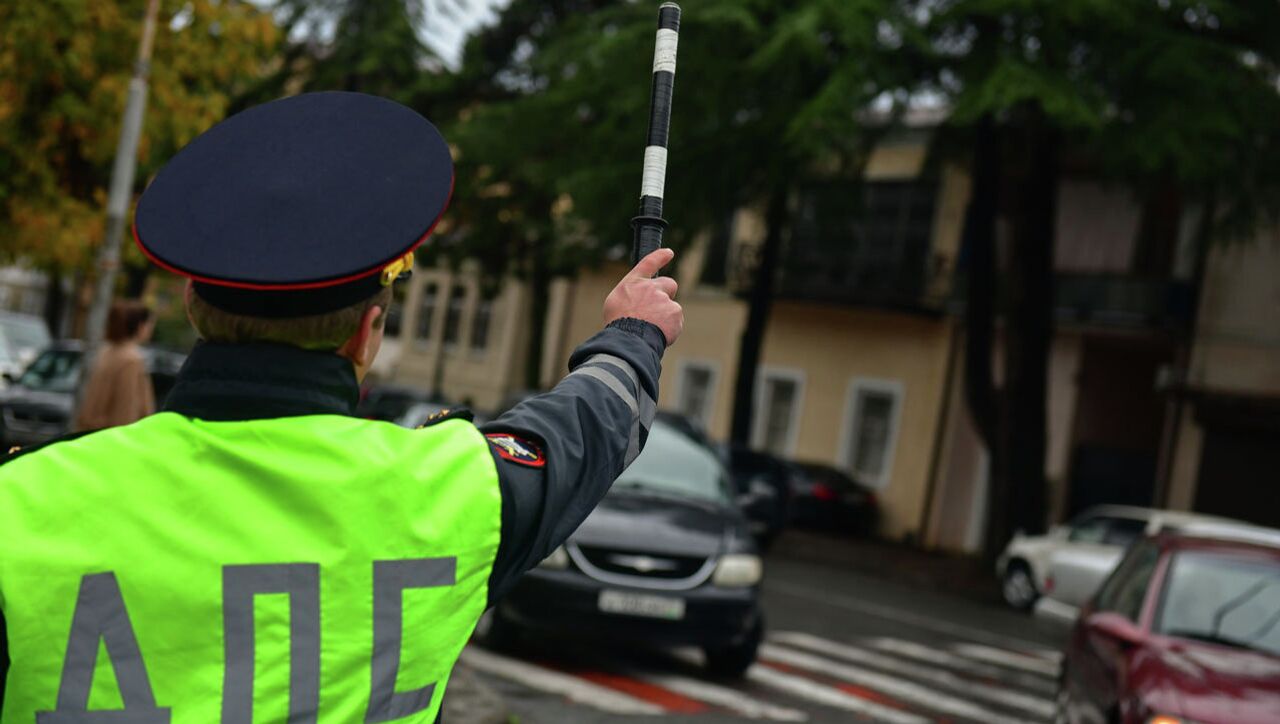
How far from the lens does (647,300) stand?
2232 millimetres

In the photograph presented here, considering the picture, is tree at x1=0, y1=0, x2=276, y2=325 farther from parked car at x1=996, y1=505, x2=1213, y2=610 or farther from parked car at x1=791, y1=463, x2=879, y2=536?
parked car at x1=791, y1=463, x2=879, y2=536

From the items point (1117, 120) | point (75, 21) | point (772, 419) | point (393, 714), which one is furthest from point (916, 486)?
point (393, 714)

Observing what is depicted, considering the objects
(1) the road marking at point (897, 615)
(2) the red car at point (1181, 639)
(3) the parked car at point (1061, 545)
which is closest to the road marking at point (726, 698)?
(2) the red car at point (1181, 639)

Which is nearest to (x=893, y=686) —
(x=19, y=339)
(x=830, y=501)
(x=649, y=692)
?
(x=649, y=692)

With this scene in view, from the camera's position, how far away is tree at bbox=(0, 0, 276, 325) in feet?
38.4

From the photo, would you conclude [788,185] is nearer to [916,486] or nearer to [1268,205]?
[1268,205]

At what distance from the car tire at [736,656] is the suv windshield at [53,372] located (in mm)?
10266

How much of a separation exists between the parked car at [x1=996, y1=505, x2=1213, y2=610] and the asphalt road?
213cm

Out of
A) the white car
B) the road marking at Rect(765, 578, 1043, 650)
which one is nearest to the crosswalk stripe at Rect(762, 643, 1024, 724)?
the road marking at Rect(765, 578, 1043, 650)

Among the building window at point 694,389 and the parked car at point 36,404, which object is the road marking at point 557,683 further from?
the building window at point 694,389

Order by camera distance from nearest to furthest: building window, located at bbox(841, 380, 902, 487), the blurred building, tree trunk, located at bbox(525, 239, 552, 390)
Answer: the blurred building → tree trunk, located at bbox(525, 239, 552, 390) → building window, located at bbox(841, 380, 902, 487)

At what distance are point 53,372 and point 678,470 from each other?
9.95 meters

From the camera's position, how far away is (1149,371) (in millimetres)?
26422

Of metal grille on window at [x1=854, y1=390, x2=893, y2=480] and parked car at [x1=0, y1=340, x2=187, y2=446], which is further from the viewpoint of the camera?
metal grille on window at [x1=854, y1=390, x2=893, y2=480]
